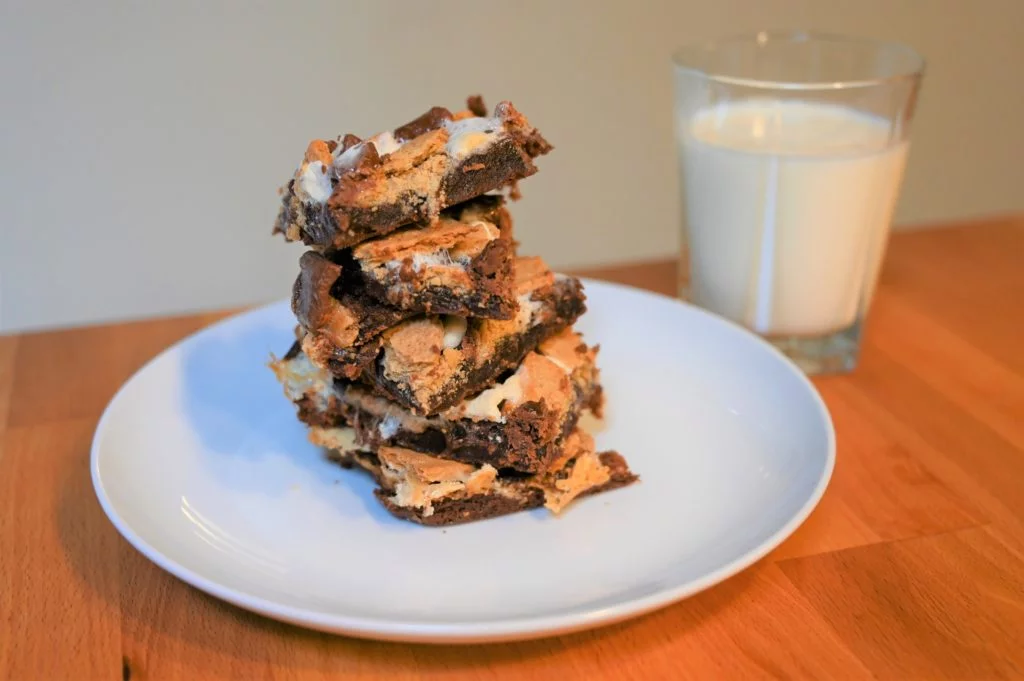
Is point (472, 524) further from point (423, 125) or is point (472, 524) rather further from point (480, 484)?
point (423, 125)

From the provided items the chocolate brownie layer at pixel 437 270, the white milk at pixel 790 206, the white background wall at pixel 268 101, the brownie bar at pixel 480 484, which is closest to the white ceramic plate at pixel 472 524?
the brownie bar at pixel 480 484

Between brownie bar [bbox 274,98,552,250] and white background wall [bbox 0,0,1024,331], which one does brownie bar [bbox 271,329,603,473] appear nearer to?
brownie bar [bbox 274,98,552,250]

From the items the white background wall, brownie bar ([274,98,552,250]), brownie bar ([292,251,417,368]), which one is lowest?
the white background wall

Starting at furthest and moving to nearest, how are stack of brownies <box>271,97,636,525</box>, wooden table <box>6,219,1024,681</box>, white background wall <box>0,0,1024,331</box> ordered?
white background wall <box>0,0,1024,331</box> < stack of brownies <box>271,97,636,525</box> < wooden table <box>6,219,1024,681</box>

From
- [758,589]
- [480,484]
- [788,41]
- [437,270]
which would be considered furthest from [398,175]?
[788,41]

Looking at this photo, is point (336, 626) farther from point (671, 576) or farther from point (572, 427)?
point (572, 427)

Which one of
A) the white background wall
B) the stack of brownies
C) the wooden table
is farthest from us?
the white background wall

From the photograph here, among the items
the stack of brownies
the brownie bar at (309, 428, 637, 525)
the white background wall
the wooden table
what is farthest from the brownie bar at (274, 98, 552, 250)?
the white background wall

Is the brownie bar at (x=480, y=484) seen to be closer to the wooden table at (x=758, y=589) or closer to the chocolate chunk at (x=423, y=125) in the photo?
the wooden table at (x=758, y=589)
